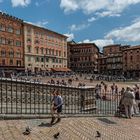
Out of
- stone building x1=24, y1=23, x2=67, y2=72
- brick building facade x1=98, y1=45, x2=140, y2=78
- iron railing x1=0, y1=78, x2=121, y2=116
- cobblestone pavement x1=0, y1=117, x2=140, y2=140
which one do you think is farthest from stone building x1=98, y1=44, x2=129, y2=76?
cobblestone pavement x1=0, y1=117, x2=140, y2=140

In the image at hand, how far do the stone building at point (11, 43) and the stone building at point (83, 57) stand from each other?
1465 inches

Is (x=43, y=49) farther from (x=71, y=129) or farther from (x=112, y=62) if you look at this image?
(x=71, y=129)

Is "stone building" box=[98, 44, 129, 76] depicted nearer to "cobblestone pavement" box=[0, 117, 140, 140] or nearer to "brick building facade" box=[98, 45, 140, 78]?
"brick building facade" box=[98, 45, 140, 78]

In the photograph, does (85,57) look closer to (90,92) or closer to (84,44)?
(84,44)

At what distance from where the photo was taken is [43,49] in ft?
260

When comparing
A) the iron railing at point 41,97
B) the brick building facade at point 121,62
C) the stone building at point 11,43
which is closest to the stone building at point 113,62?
the brick building facade at point 121,62

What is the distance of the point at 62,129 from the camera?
11062 millimetres

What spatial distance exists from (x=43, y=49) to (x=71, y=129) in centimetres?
6894

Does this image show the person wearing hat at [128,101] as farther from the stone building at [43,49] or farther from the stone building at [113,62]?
the stone building at [113,62]

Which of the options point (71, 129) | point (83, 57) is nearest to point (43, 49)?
point (83, 57)

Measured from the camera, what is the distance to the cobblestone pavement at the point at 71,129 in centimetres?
992

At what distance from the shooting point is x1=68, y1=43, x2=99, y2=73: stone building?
103 meters

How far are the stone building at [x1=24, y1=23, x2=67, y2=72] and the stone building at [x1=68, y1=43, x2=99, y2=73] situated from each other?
15006mm

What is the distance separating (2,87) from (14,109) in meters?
1.45
